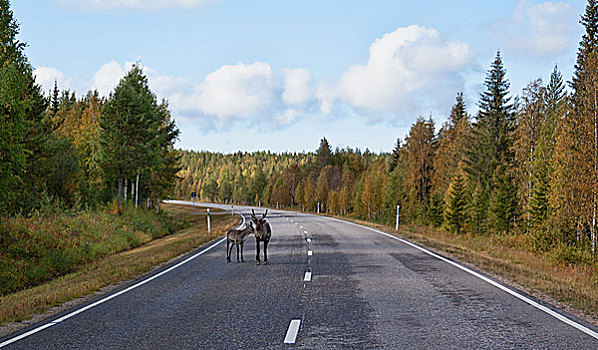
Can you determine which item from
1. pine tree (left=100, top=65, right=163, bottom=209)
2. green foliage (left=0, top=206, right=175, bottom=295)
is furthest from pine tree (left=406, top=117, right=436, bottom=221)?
green foliage (left=0, top=206, right=175, bottom=295)

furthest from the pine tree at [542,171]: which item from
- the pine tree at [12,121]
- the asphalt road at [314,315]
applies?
the pine tree at [12,121]

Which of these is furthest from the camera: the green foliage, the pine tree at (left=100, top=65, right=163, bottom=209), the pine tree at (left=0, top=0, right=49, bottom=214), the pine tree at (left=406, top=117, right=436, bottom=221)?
the pine tree at (left=406, top=117, right=436, bottom=221)

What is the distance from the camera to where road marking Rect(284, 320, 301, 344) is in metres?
6.53

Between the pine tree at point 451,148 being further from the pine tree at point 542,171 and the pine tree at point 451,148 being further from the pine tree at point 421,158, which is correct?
the pine tree at point 542,171

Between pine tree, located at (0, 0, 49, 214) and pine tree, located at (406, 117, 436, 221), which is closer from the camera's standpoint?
pine tree, located at (0, 0, 49, 214)

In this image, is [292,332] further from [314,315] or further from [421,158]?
[421,158]

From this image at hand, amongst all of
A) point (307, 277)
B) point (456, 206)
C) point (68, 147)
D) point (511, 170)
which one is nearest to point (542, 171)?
point (511, 170)

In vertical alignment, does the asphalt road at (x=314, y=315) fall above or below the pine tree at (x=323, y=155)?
below

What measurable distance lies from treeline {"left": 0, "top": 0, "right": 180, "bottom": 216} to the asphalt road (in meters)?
15.4

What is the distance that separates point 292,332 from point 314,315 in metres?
1.19

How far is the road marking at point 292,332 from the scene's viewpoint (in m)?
6.53

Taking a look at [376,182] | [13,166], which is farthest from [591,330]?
[376,182]

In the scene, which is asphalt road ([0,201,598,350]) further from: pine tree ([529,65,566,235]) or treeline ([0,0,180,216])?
pine tree ([529,65,566,235])

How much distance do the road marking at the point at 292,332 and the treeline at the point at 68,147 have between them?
64.3 feet
